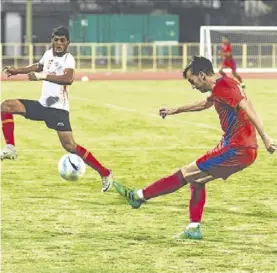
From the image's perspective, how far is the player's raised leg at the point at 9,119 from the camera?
14.1 meters

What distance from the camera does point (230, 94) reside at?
383 inches

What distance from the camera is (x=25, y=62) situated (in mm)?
54938

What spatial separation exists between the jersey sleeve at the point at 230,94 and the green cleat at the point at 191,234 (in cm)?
151

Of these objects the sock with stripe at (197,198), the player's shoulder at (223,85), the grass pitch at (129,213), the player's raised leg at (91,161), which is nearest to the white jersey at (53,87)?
the player's raised leg at (91,161)

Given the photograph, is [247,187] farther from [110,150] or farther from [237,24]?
[237,24]

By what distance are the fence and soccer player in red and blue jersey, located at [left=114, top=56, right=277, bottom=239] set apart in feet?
136

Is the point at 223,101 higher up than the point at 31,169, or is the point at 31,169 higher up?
the point at 223,101

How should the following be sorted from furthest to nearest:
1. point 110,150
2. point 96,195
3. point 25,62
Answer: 1. point 25,62
2. point 110,150
3. point 96,195

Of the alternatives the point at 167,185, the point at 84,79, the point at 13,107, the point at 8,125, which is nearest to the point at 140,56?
the point at 84,79

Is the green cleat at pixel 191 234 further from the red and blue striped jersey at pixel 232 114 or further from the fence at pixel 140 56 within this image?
the fence at pixel 140 56

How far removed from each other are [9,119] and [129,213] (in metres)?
3.19

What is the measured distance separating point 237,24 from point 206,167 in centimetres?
5605

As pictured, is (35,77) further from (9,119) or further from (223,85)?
(223,85)

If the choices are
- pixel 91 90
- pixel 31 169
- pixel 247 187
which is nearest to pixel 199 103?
pixel 247 187
